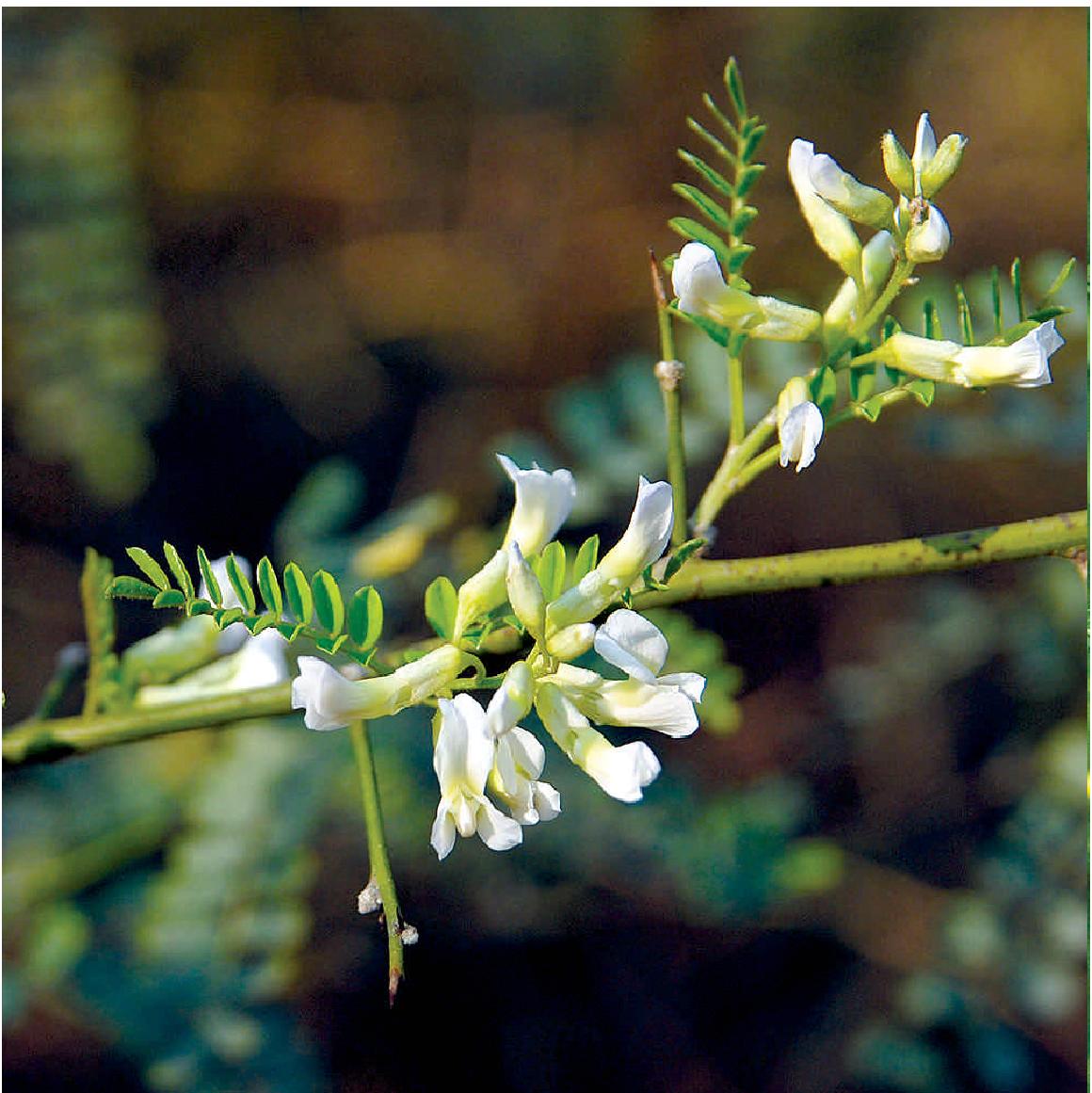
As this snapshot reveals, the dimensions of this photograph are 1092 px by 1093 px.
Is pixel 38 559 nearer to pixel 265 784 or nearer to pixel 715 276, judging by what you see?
pixel 265 784

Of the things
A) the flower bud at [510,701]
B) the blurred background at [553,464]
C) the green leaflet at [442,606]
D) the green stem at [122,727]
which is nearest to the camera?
the flower bud at [510,701]

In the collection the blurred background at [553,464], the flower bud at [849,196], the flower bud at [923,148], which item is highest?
the flower bud at [923,148]

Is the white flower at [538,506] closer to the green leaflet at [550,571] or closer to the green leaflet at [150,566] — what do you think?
A: the green leaflet at [550,571]

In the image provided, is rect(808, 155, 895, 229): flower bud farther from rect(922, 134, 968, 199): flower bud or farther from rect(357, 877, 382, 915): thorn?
rect(357, 877, 382, 915): thorn

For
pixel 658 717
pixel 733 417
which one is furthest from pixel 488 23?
pixel 658 717

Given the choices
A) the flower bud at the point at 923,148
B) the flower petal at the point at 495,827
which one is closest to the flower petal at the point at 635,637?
the flower petal at the point at 495,827

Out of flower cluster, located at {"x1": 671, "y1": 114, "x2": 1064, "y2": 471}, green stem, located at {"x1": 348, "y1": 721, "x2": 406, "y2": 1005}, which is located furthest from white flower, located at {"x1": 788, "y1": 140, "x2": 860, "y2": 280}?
green stem, located at {"x1": 348, "y1": 721, "x2": 406, "y2": 1005}
